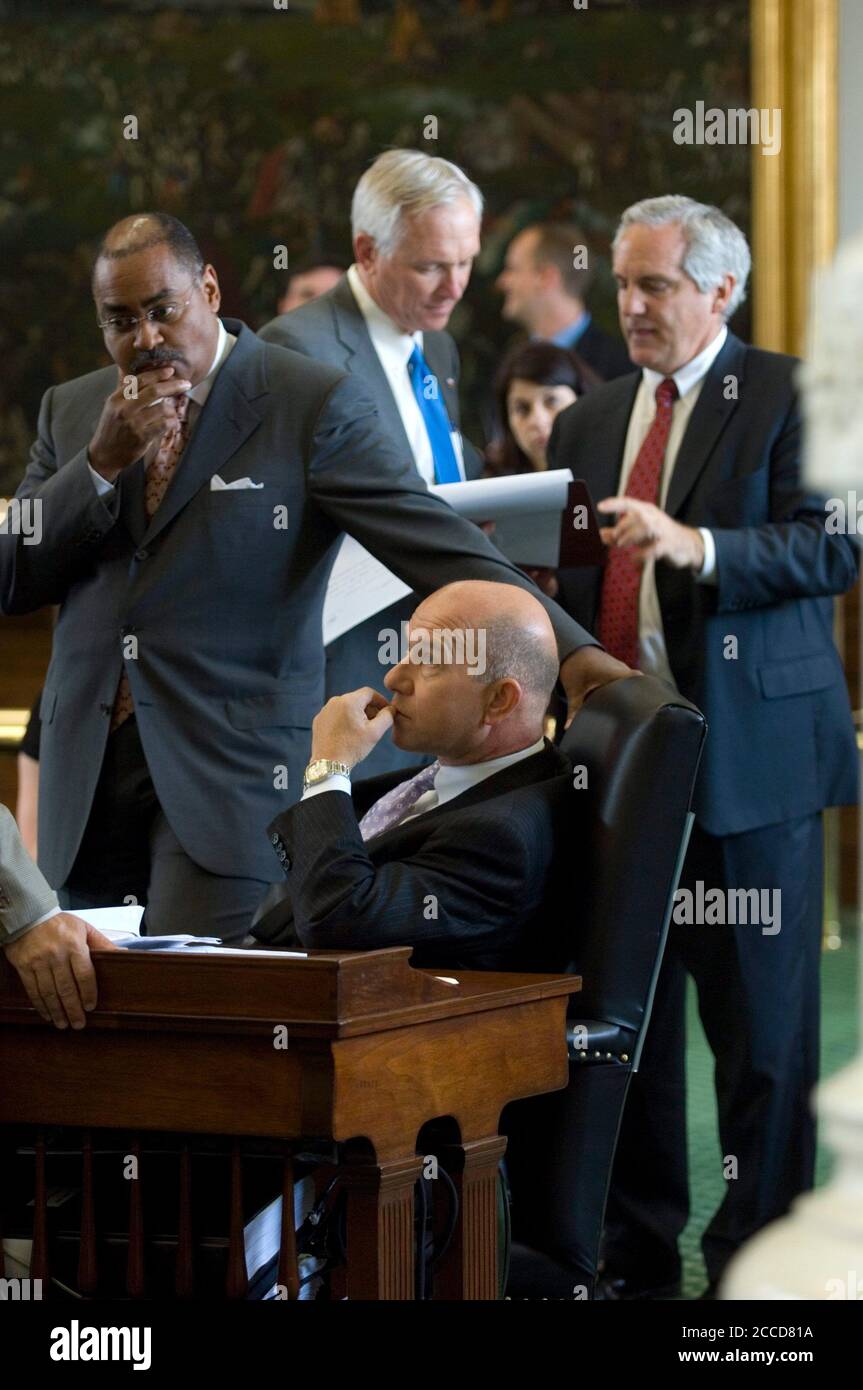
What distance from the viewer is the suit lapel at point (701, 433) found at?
451 centimetres

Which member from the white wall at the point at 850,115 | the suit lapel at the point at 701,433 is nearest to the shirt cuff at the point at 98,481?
the suit lapel at the point at 701,433

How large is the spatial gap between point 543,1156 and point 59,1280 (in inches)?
29.4

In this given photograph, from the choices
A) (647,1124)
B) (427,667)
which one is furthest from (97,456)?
(647,1124)

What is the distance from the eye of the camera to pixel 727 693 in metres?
4.38

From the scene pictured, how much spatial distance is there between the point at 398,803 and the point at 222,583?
0.57 metres

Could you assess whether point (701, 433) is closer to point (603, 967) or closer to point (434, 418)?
point (434, 418)

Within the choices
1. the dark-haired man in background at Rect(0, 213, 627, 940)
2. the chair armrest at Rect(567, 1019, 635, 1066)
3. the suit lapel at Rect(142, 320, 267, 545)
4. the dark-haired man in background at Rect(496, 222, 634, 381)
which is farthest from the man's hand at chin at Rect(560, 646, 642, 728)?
the dark-haired man in background at Rect(496, 222, 634, 381)

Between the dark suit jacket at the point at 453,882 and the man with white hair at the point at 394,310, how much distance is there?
1420 mm

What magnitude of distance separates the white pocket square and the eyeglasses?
303 mm

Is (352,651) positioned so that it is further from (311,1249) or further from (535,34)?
(535,34)

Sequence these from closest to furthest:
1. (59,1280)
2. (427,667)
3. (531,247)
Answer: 1. (59,1280)
2. (427,667)
3. (531,247)

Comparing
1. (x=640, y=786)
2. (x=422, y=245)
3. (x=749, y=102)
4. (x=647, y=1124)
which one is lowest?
(x=647, y=1124)

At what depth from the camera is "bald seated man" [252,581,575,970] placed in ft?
9.82

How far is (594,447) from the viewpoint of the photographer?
4.75 metres
